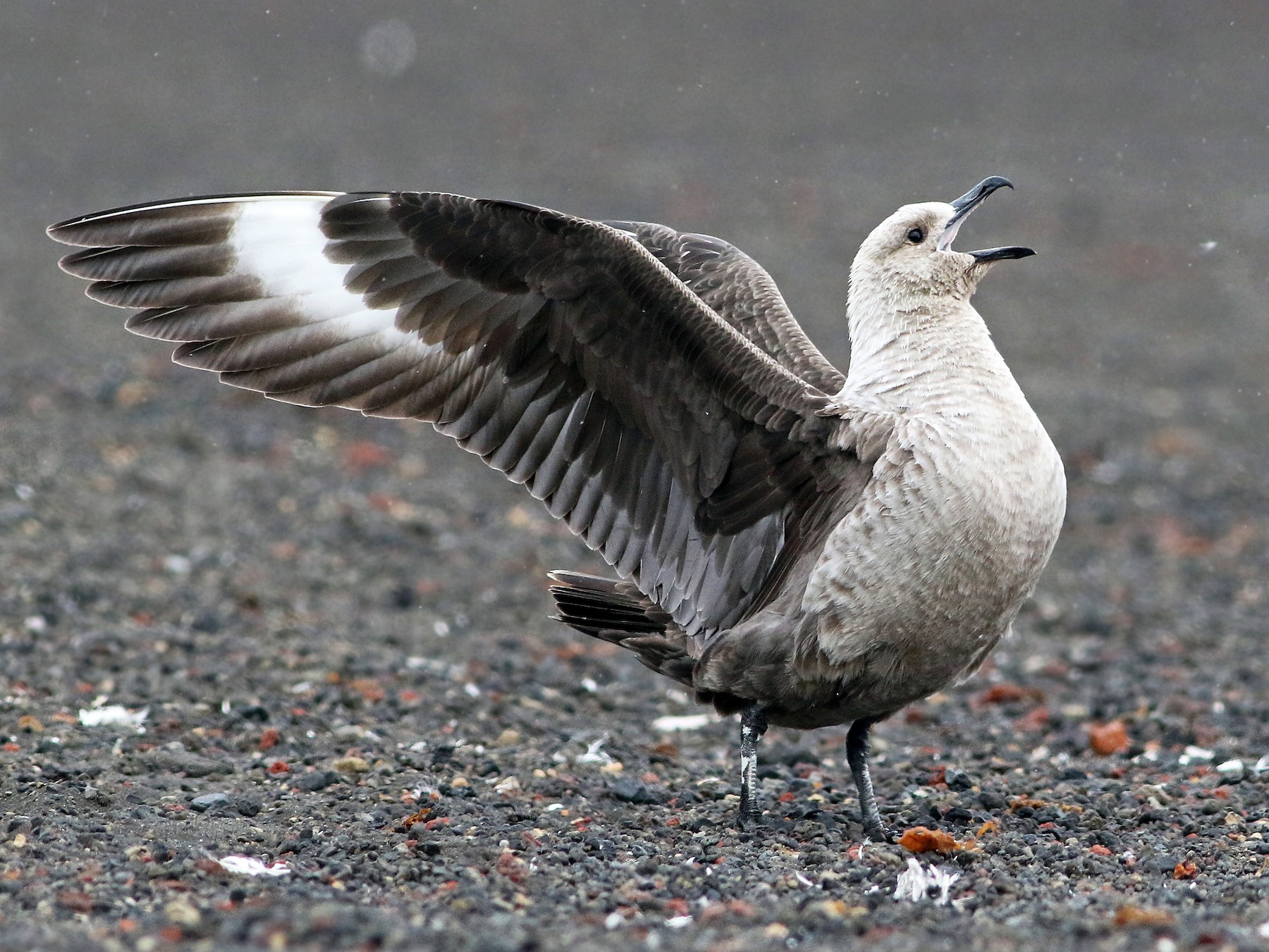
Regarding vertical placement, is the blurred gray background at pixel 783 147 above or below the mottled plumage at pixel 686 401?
above

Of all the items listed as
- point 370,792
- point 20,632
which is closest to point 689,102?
point 20,632

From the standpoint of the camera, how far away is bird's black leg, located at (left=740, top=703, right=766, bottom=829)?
5191 mm

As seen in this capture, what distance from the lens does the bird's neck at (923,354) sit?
5.14 metres

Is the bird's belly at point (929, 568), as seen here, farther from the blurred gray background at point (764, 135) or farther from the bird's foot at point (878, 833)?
the blurred gray background at point (764, 135)

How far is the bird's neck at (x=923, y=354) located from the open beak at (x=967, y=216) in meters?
0.17

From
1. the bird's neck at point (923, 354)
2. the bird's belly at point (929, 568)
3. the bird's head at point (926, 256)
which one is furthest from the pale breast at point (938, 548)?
the bird's head at point (926, 256)

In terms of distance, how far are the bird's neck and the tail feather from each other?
3.57 ft

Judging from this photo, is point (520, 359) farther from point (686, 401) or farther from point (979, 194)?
point (979, 194)

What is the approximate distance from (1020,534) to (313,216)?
244cm

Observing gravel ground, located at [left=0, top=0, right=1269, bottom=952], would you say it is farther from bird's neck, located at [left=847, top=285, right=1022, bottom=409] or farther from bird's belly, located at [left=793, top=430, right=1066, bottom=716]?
bird's neck, located at [left=847, top=285, right=1022, bottom=409]

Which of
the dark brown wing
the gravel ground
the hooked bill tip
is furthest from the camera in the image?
the dark brown wing

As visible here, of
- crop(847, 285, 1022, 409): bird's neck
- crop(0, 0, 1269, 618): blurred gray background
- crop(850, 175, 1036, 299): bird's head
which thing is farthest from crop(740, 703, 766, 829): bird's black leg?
crop(0, 0, 1269, 618): blurred gray background

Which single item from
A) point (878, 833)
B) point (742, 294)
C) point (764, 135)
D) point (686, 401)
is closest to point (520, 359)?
point (686, 401)

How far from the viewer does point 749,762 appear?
531cm
